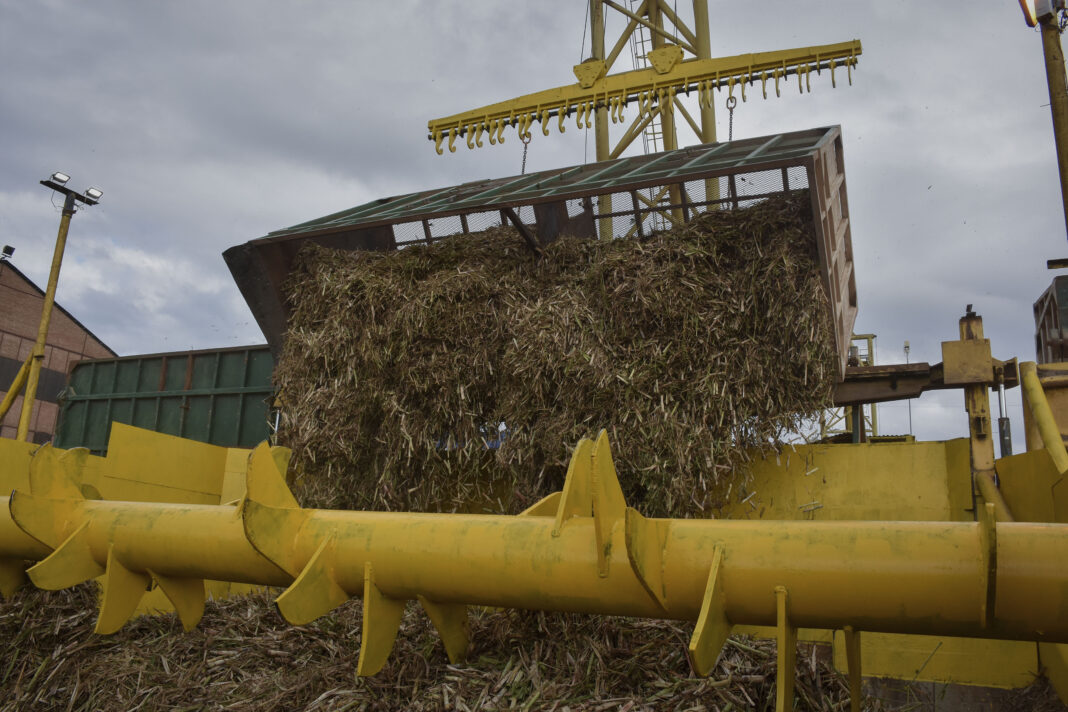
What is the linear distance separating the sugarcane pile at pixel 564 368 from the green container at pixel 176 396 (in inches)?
99.5

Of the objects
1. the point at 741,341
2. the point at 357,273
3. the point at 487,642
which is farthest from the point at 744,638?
the point at 357,273

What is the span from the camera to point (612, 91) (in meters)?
10.1

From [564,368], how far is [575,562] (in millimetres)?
2153

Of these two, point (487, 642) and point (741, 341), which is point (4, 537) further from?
point (741, 341)

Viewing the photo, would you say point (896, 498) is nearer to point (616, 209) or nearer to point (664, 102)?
point (616, 209)

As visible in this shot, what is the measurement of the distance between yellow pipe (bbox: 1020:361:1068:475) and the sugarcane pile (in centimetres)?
96

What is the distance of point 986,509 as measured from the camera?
1.92m

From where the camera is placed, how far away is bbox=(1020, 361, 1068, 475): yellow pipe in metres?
3.12

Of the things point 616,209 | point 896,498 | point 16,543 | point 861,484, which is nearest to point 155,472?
point 16,543

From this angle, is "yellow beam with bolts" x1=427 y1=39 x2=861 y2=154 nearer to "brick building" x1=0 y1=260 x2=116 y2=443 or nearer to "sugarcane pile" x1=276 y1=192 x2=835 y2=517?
"sugarcane pile" x1=276 y1=192 x2=835 y2=517

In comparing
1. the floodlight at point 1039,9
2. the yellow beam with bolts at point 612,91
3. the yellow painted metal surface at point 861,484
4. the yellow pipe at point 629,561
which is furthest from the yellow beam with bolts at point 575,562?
the yellow beam with bolts at point 612,91

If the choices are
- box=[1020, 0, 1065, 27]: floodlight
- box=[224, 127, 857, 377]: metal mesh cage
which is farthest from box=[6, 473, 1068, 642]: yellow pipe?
box=[1020, 0, 1065, 27]: floodlight

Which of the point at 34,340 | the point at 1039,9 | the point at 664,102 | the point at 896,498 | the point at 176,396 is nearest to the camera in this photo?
the point at 896,498

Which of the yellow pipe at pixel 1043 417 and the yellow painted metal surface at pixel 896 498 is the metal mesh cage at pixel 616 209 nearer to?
the yellow painted metal surface at pixel 896 498
